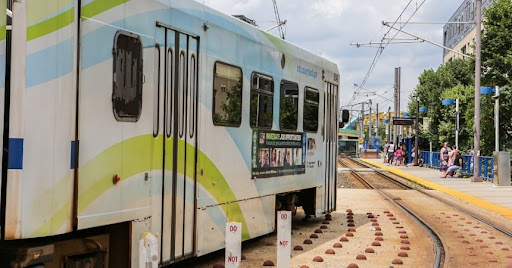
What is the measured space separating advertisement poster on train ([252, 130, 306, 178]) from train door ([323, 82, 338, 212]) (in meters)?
1.60

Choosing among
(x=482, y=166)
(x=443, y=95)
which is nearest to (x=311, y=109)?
(x=482, y=166)

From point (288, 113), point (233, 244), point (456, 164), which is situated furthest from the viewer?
point (456, 164)

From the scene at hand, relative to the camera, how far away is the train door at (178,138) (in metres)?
7.32

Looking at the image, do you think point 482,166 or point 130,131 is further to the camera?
point 482,166

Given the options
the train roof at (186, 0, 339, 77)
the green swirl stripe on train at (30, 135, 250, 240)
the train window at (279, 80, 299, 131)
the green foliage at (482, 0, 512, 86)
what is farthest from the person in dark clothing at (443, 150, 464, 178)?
the green swirl stripe on train at (30, 135, 250, 240)

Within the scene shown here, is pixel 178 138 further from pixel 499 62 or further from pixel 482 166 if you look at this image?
pixel 482 166

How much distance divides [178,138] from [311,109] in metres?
5.37

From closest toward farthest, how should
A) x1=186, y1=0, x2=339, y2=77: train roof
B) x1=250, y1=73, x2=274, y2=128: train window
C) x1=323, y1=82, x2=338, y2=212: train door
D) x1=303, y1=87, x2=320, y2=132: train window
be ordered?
x1=186, y1=0, x2=339, y2=77: train roof → x1=250, y1=73, x2=274, y2=128: train window → x1=303, y1=87, x2=320, y2=132: train window → x1=323, y1=82, x2=338, y2=212: train door

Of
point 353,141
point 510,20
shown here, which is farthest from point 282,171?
point 353,141

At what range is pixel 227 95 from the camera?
9.06 metres

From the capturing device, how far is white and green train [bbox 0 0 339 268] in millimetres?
5410

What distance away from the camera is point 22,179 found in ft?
17.5

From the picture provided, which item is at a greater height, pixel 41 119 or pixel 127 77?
pixel 127 77

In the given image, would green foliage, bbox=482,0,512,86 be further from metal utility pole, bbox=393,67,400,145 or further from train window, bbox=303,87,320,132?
metal utility pole, bbox=393,67,400,145
